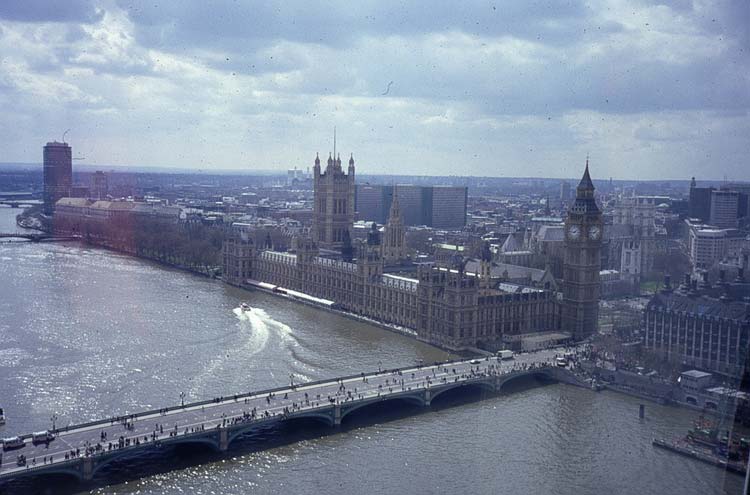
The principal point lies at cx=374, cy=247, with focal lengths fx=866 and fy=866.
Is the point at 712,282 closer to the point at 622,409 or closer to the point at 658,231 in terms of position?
the point at 622,409

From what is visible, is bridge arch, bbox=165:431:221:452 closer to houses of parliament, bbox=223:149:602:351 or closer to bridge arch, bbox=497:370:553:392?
bridge arch, bbox=497:370:553:392

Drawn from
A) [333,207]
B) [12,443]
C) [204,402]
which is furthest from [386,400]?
[333,207]

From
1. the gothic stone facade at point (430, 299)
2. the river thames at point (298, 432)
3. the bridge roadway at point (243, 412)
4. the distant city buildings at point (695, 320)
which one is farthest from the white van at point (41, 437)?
the gothic stone facade at point (430, 299)

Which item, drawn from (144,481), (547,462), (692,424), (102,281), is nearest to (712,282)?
(692,424)

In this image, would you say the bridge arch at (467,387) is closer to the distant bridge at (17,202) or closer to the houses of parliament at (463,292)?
the houses of parliament at (463,292)

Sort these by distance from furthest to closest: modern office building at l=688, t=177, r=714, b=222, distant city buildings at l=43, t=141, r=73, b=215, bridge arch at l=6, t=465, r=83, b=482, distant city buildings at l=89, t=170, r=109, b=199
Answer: distant city buildings at l=89, t=170, r=109, b=199 < distant city buildings at l=43, t=141, r=73, b=215 < modern office building at l=688, t=177, r=714, b=222 < bridge arch at l=6, t=465, r=83, b=482

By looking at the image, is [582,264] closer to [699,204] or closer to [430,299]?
[430,299]

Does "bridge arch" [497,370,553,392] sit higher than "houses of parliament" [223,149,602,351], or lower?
lower

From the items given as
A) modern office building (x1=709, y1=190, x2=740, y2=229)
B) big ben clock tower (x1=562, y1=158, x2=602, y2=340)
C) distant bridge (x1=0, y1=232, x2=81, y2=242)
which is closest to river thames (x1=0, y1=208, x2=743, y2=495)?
big ben clock tower (x1=562, y1=158, x2=602, y2=340)
